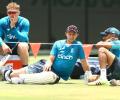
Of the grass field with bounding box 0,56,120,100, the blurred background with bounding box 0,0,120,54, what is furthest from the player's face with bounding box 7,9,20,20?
the blurred background with bounding box 0,0,120,54

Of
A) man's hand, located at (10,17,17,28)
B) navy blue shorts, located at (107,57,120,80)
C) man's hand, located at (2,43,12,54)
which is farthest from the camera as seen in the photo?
man's hand, located at (10,17,17,28)

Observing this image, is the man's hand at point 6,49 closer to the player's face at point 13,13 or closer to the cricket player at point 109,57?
the player's face at point 13,13

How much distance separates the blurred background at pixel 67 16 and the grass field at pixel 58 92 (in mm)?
10614

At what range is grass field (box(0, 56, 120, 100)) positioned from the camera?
28.0 ft

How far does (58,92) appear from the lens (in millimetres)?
9148

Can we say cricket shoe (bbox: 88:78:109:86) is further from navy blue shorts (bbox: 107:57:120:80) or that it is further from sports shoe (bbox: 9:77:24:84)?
sports shoe (bbox: 9:77:24:84)

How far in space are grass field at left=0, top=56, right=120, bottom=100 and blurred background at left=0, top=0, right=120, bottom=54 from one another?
34.8 feet

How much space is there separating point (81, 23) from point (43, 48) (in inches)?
59.8

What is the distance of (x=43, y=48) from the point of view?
21094 mm

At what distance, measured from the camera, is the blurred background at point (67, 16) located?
824 inches

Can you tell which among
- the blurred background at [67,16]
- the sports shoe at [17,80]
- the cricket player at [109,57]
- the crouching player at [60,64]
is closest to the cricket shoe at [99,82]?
the cricket player at [109,57]

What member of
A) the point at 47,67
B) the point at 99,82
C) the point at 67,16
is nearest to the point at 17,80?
the point at 47,67

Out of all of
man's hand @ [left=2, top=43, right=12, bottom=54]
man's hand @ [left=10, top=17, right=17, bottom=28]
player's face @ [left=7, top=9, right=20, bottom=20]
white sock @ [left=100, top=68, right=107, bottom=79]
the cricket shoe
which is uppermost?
player's face @ [left=7, top=9, right=20, bottom=20]

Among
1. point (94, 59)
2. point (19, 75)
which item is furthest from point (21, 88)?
point (94, 59)
